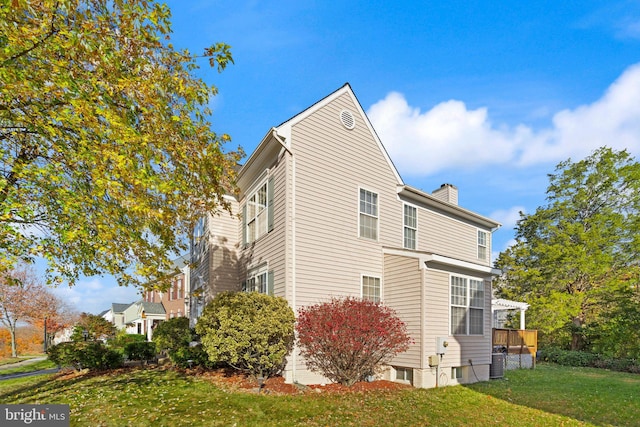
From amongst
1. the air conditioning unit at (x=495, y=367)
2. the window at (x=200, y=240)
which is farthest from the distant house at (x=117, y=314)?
the air conditioning unit at (x=495, y=367)

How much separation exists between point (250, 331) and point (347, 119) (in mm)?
7797

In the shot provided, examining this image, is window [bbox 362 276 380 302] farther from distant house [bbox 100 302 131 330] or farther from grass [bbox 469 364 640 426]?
distant house [bbox 100 302 131 330]

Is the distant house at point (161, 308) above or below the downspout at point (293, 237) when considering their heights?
below

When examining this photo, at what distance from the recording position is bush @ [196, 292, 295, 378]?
923cm

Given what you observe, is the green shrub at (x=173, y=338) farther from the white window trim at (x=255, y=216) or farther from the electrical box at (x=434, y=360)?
the electrical box at (x=434, y=360)

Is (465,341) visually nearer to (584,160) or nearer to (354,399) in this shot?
(354,399)

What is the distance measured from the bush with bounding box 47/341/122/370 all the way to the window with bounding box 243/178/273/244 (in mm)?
6445

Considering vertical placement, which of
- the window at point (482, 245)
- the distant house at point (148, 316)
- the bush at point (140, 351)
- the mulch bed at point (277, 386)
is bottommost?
the distant house at point (148, 316)

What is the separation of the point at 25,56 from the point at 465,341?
13280 mm

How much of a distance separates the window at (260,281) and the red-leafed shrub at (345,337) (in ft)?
5.52

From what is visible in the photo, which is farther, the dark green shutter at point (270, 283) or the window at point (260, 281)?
the window at point (260, 281)

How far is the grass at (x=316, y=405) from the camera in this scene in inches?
283

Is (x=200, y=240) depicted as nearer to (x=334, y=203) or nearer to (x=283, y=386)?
(x=334, y=203)

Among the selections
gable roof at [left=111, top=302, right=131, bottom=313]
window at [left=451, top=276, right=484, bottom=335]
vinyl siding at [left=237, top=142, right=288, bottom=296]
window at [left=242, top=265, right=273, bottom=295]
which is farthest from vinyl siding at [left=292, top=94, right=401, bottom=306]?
gable roof at [left=111, top=302, right=131, bottom=313]
